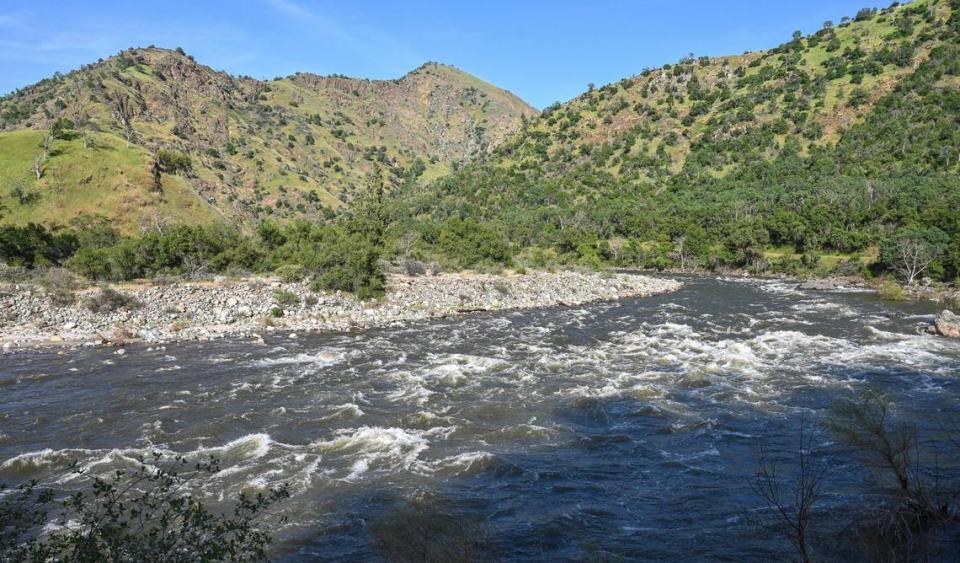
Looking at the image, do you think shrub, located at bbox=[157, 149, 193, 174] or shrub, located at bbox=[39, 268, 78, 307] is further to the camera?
shrub, located at bbox=[157, 149, 193, 174]

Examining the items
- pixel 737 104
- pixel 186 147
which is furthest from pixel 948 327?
pixel 186 147

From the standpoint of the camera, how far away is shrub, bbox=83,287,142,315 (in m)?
28.4

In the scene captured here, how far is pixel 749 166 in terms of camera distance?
95062 millimetres

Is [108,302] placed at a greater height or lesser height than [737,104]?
lesser

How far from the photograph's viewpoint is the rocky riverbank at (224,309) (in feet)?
86.0

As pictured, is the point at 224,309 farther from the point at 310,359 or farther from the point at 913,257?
the point at 913,257

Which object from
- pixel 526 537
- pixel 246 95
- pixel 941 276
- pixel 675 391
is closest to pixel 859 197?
pixel 941 276

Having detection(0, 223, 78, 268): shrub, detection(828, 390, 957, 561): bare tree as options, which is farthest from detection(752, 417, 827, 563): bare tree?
detection(0, 223, 78, 268): shrub

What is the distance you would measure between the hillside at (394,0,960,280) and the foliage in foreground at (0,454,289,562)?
46035 millimetres

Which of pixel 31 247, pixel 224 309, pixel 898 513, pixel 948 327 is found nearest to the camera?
pixel 898 513

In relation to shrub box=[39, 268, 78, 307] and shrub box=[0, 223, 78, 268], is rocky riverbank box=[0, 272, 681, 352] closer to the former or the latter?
shrub box=[39, 268, 78, 307]

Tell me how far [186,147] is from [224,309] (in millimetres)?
87398

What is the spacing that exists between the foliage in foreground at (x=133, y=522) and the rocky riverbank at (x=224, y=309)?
16.3 metres

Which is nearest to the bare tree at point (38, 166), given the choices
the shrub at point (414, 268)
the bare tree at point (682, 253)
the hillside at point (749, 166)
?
the hillside at point (749, 166)
